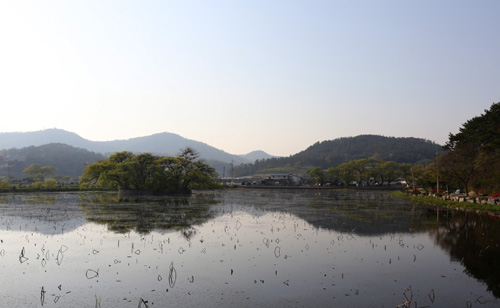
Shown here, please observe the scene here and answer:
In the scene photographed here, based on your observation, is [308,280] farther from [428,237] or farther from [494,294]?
[428,237]

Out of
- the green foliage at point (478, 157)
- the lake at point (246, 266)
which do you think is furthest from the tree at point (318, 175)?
the lake at point (246, 266)

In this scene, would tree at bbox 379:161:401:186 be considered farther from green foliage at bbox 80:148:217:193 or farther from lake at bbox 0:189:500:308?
lake at bbox 0:189:500:308

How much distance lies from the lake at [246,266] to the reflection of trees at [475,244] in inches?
2.2

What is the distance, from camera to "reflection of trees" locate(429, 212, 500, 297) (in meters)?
14.9

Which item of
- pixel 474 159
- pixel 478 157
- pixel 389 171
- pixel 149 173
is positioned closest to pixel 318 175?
pixel 389 171

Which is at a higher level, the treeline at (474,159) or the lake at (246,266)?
the treeline at (474,159)

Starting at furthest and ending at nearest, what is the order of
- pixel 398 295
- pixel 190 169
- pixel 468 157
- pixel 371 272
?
pixel 190 169, pixel 468 157, pixel 371 272, pixel 398 295

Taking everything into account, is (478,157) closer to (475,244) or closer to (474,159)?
(474,159)

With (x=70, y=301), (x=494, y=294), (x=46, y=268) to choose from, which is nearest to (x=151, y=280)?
(x=70, y=301)

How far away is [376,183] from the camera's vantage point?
150750 millimetres

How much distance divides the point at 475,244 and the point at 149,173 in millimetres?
63473

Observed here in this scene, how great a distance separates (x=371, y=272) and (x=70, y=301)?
10.4m

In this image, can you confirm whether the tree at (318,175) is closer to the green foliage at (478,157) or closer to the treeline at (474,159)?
the treeline at (474,159)

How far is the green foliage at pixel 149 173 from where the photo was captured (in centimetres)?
7356
